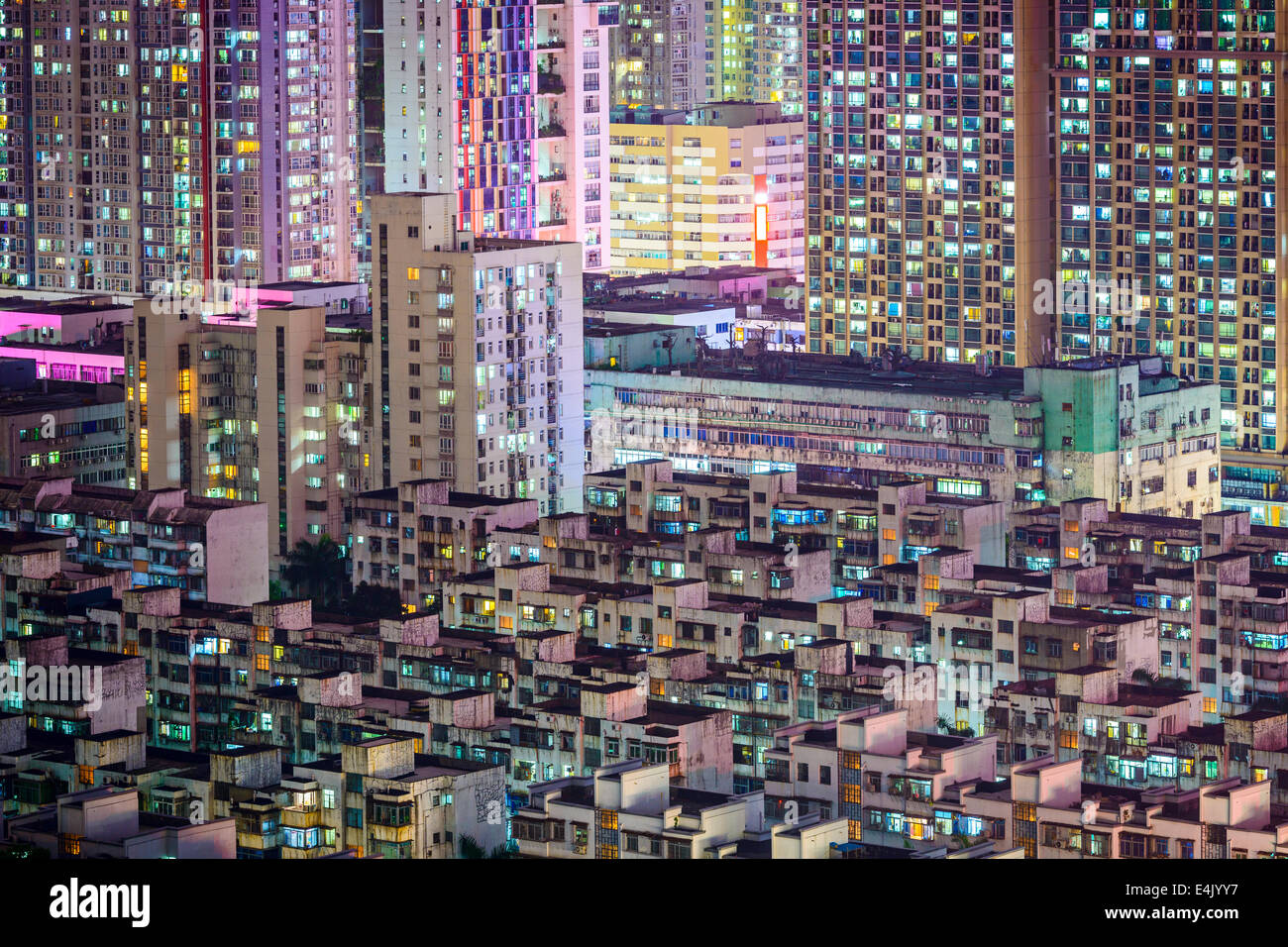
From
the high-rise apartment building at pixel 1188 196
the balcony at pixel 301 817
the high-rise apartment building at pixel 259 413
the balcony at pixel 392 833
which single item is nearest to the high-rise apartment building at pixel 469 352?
the high-rise apartment building at pixel 259 413

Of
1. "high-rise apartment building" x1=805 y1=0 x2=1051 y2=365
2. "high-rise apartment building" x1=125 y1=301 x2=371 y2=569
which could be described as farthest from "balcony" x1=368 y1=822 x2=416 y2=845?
"high-rise apartment building" x1=805 y1=0 x2=1051 y2=365

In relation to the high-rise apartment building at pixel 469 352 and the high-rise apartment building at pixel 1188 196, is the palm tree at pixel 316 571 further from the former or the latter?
the high-rise apartment building at pixel 1188 196

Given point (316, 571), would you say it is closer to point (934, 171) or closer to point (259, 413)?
point (259, 413)

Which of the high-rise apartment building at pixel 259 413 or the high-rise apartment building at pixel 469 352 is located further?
the high-rise apartment building at pixel 259 413

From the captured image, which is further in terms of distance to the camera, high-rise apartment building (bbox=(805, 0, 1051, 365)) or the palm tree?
high-rise apartment building (bbox=(805, 0, 1051, 365))

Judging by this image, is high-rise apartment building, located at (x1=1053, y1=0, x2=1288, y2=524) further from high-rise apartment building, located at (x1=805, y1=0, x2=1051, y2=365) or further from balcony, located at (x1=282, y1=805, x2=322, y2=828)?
balcony, located at (x1=282, y1=805, x2=322, y2=828)

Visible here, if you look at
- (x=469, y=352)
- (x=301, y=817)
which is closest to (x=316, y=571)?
(x=469, y=352)
